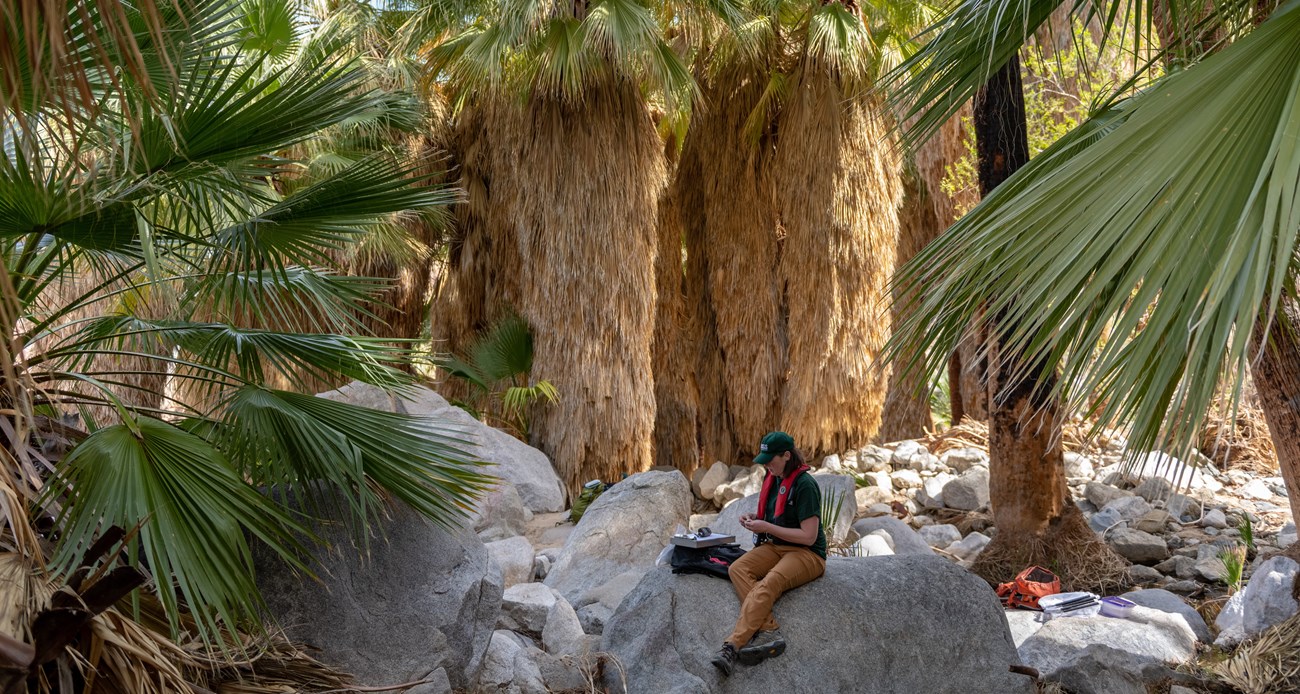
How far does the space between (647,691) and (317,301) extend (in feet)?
9.75

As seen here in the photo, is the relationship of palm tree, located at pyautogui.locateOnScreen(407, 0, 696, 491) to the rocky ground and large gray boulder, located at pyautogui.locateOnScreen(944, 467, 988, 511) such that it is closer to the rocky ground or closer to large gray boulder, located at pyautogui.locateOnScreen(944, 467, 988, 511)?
the rocky ground

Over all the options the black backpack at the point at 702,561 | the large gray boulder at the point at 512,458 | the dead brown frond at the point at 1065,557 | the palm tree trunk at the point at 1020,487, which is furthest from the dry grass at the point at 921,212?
the black backpack at the point at 702,561

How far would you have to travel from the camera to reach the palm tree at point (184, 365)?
386 centimetres

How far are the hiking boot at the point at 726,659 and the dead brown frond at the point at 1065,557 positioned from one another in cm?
384

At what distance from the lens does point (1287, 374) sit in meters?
6.64

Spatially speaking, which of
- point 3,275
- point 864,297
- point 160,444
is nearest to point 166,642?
point 160,444

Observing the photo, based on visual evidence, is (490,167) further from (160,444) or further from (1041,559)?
(160,444)

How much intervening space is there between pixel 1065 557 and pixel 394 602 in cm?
586

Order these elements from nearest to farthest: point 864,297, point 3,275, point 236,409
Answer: point 3,275
point 236,409
point 864,297

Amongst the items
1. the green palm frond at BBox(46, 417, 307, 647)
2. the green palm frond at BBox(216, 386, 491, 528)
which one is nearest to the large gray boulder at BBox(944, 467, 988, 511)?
the green palm frond at BBox(216, 386, 491, 528)

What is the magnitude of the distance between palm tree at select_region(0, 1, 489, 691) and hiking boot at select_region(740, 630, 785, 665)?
5.89ft

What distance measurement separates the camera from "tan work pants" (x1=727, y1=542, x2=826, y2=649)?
5754mm

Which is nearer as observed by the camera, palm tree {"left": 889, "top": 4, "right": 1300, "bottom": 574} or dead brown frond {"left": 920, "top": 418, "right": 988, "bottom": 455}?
palm tree {"left": 889, "top": 4, "right": 1300, "bottom": 574}

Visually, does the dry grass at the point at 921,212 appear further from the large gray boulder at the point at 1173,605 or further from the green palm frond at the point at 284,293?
the green palm frond at the point at 284,293
